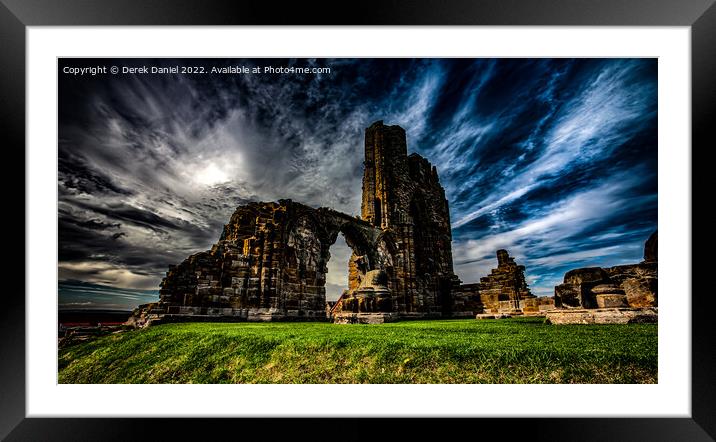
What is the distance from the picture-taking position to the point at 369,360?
4480 millimetres

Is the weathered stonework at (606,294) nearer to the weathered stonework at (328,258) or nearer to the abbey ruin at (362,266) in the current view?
the abbey ruin at (362,266)

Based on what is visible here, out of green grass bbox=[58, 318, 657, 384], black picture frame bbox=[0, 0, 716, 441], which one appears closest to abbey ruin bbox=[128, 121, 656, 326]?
green grass bbox=[58, 318, 657, 384]

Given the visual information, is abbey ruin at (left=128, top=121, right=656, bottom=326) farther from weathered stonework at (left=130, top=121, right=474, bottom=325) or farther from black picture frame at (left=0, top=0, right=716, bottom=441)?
black picture frame at (left=0, top=0, right=716, bottom=441)

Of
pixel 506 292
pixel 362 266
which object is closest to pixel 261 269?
pixel 362 266

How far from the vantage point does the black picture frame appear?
332 cm

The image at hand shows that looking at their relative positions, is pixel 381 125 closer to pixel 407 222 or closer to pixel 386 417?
pixel 407 222

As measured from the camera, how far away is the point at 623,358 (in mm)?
3758

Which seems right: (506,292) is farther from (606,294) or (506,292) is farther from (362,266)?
(606,294)
